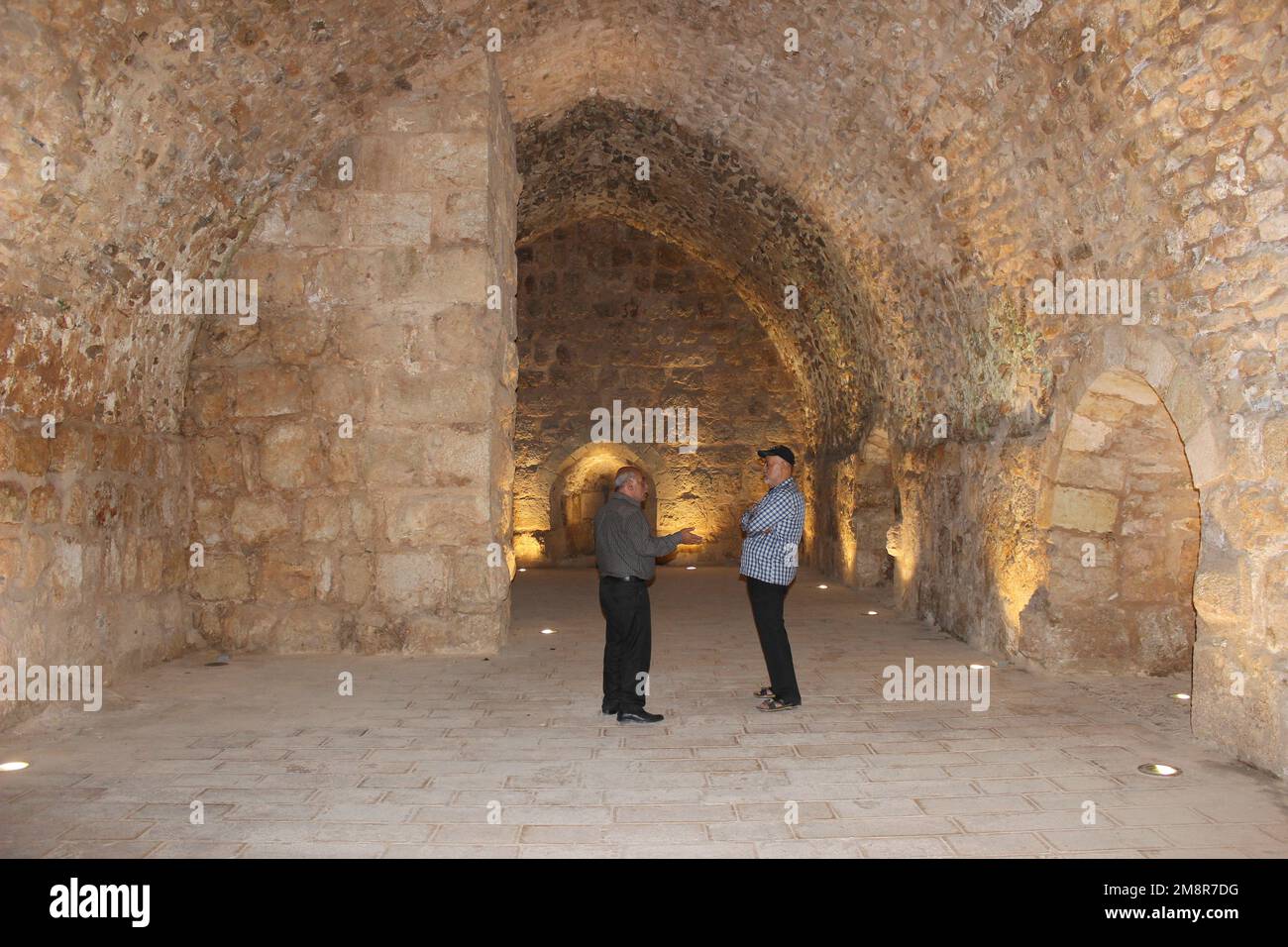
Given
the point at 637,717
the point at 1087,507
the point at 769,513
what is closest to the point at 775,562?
the point at 769,513

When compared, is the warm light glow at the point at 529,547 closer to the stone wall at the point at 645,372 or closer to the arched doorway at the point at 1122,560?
the stone wall at the point at 645,372

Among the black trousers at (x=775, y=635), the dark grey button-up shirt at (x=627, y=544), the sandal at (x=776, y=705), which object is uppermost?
the dark grey button-up shirt at (x=627, y=544)

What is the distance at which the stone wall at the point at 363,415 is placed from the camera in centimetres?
638

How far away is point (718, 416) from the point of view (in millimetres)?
12977

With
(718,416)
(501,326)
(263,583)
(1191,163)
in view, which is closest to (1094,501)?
(1191,163)

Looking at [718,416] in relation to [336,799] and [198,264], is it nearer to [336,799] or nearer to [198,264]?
[198,264]

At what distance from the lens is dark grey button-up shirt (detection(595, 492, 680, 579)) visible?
4574 millimetres

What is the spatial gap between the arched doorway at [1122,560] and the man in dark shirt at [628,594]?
8.51ft

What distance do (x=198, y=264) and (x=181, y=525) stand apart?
1.74 metres

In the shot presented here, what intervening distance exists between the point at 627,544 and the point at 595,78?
5025 mm

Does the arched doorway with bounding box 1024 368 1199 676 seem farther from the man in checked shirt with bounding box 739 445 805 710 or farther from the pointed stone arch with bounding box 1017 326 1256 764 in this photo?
the man in checked shirt with bounding box 739 445 805 710

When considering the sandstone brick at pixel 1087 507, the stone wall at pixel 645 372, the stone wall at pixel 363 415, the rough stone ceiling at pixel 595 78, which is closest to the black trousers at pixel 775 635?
the sandstone brick at pixel 1087 507

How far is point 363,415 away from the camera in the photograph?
6410mm

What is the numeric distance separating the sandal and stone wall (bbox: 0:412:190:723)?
144 inches
